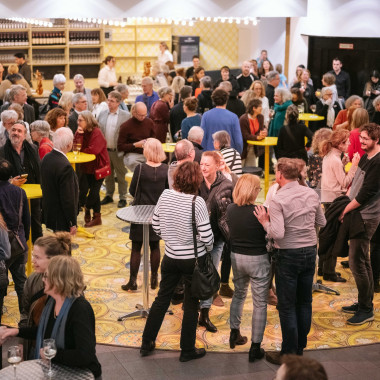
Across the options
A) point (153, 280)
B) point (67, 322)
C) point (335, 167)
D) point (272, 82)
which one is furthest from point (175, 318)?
point (272, 82)

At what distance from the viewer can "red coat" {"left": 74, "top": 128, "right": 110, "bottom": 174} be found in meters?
7.91

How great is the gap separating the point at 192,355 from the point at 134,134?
374cm

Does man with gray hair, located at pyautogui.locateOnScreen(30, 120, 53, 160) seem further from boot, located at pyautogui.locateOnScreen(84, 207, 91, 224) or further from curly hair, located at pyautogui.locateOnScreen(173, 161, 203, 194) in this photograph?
curly hair, located at pyautogui.locateOnScreen(173, 161, 203, 194)

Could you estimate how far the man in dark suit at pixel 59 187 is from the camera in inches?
242

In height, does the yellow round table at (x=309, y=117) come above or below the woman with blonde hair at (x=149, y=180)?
above

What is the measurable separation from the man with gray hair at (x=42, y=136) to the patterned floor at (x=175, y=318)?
1244 mm

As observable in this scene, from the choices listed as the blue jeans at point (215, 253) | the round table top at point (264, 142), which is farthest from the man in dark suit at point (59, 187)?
the round table top at point (264, 142)

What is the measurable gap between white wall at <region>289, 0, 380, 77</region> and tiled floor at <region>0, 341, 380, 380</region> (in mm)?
9251

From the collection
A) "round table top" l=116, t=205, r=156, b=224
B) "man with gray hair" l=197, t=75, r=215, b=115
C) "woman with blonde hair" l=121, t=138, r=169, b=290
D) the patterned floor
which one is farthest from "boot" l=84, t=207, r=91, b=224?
"man with gray hair" l=197, t=75, r=215, b=115

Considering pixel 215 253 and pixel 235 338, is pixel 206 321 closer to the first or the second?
pixel 235 338

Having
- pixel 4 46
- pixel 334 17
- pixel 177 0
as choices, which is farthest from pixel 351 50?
pixel 4 46

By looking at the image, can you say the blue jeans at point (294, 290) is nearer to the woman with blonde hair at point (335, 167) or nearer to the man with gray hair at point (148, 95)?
the woman with blonde hair at point (335, 167)

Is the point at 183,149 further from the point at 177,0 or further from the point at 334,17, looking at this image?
the point at 334,17

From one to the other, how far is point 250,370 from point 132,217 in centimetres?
151
